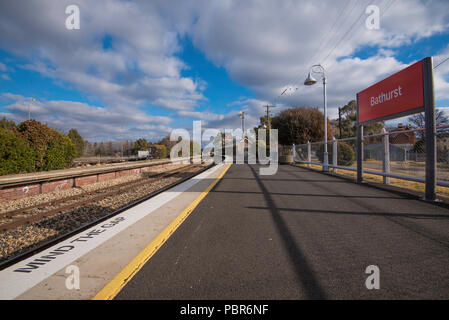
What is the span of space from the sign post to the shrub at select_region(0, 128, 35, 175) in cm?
1665

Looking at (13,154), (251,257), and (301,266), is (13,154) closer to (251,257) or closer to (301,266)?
(251,257)

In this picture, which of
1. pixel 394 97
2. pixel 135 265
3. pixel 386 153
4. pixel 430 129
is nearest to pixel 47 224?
pixel 135 265

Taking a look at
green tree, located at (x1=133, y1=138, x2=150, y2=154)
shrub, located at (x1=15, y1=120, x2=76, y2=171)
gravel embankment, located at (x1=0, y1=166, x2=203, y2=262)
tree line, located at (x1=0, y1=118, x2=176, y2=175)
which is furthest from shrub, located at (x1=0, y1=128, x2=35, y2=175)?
green tree, located at (x1=133, y1=138, x2=150, y2=154)

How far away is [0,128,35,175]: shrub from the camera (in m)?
10.9

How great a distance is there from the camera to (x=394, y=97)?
7113 millimetres

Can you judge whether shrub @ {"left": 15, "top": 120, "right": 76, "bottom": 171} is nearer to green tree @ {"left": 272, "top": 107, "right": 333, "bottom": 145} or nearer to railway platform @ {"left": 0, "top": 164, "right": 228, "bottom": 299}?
railway platform @ {"left": 0, "top": 164, "right": 228, "bottom": 299}

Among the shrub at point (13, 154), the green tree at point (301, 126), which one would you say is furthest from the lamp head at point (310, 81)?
the shrub at point (13, 154)

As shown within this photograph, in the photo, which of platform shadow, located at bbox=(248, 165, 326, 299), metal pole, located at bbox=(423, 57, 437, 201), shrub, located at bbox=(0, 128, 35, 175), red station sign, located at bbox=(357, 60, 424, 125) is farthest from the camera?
shrub, located at bbox=(0, 128, 35, 175)

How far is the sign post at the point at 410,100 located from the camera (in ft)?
18.6

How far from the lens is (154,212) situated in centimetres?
Answer: 522

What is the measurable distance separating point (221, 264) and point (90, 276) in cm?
153

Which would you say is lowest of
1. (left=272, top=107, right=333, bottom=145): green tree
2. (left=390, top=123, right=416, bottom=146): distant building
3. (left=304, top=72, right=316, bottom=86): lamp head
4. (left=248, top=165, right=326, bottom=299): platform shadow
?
(left=248, top=165, right=326, bottom=299): platform shadow
